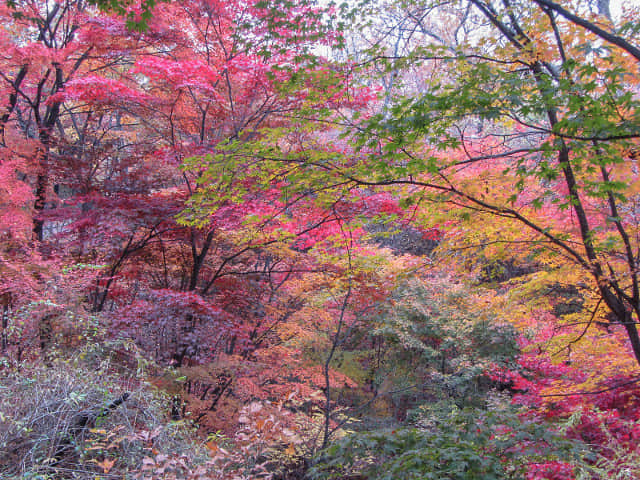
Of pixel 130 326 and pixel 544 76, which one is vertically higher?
pixel 544 76

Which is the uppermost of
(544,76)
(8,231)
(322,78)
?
(322,78)

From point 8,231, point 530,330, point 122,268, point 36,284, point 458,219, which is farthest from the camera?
point 530,330

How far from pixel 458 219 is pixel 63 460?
3.78 m

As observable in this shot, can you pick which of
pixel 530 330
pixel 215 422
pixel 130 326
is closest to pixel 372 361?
pixel 530 330

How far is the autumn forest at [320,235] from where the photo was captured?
306 centimetres

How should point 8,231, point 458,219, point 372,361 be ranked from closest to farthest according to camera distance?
point 458,219 < point 8,231 < point 372,361

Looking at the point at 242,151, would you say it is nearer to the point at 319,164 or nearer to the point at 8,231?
the point at 319,164

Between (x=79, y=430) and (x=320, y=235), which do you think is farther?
(x=320, y=235)

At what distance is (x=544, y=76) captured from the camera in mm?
3016

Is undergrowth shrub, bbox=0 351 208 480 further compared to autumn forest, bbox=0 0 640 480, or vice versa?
autumn forest, bbox=0 0 640 480

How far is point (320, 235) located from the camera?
21.3 feet

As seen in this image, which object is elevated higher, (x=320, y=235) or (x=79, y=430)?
(x=320, y=235)

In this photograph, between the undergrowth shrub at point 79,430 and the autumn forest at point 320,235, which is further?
the autumn forest at point 320,235

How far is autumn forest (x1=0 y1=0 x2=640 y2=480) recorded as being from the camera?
3057 millimetres
